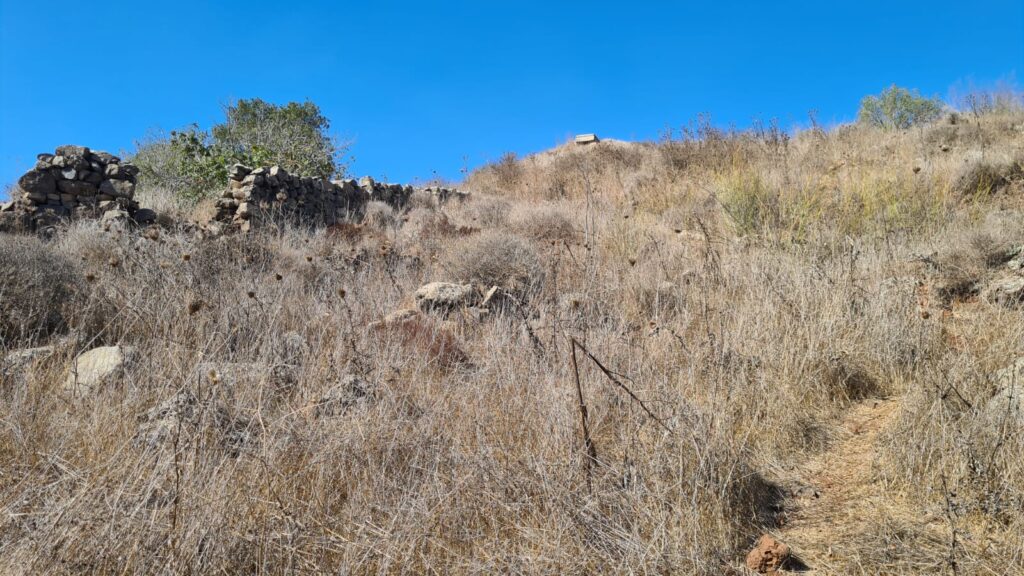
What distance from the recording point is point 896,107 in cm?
1471

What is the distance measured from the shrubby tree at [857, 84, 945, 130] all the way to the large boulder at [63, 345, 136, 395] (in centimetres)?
1509

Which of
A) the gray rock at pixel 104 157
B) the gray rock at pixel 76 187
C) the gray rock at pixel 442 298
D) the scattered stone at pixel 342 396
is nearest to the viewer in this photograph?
the scattered stone at pixel 342 396

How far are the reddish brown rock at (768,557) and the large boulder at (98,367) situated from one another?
129 inches

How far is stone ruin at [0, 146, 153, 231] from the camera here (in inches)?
292

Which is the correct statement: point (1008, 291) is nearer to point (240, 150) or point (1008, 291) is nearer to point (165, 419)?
point (165, 419)

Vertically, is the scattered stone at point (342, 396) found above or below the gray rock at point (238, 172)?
below

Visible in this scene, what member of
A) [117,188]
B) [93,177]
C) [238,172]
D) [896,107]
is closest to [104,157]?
[93,177]

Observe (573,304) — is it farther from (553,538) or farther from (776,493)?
(553,538)

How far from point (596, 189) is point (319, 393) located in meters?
9.23

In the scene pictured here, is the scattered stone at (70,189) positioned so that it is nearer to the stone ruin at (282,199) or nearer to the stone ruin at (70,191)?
the stone ruin at (70,191)

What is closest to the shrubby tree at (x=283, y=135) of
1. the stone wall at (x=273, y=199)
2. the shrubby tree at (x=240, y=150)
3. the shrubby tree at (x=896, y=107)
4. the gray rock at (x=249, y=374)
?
the shrubby tree at (x=240, y=150)

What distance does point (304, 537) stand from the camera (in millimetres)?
2006

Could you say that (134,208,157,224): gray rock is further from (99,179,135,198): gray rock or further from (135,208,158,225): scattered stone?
(99,179,135,198): gray rock

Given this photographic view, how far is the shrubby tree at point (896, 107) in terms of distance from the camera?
1363cm
